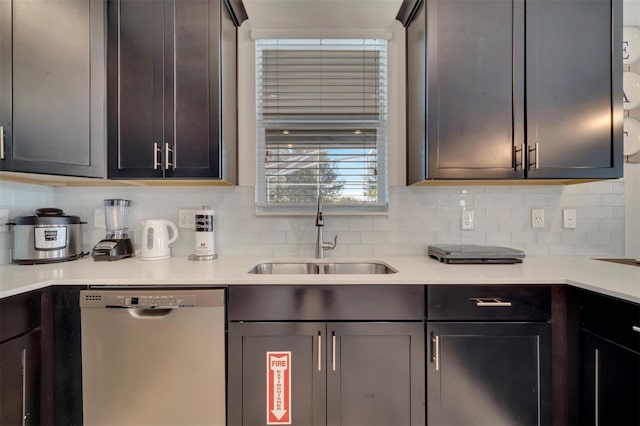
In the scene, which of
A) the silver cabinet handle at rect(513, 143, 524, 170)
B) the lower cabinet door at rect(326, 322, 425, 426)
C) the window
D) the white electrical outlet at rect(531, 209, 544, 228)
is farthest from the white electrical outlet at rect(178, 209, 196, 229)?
the white electrical outlet at rect(531, 209, 544, 228)

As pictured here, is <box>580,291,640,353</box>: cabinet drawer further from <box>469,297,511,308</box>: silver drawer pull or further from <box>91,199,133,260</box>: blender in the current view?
<box>91,199,133,260</box>: blender

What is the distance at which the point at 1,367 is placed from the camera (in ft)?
3.33

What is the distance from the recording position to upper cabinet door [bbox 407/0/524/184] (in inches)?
56.4

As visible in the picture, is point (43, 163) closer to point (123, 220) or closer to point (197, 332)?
point (123, 220)

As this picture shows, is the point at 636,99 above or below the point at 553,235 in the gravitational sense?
above

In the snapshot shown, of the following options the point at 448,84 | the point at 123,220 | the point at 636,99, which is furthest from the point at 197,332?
the point at 636,99

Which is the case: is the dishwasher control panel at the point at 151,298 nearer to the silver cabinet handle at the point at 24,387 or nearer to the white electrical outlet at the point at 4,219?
the silver cabinet handle at the point at 24,387

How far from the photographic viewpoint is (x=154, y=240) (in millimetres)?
1593

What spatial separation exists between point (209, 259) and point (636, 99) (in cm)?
273

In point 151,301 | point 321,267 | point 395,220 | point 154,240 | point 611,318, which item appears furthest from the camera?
point 395,220

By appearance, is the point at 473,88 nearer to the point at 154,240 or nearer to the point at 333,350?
the point at 333,350

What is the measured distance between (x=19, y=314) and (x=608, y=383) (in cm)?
225

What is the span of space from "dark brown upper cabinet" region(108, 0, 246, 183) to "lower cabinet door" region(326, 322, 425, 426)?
42.0 inches

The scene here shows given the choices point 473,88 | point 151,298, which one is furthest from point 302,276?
point 473,88
